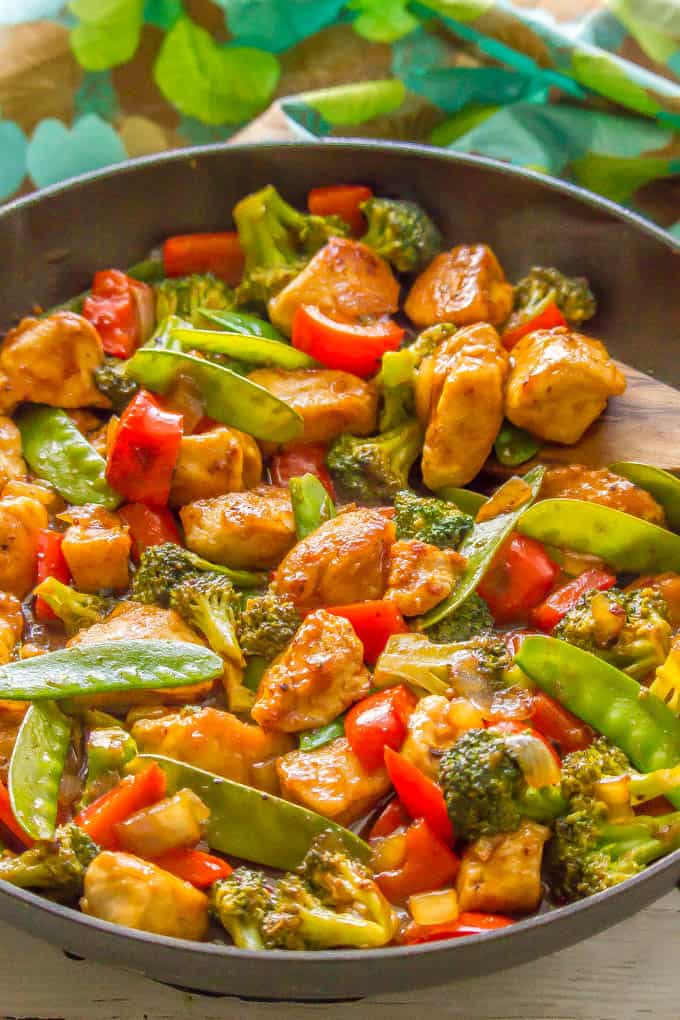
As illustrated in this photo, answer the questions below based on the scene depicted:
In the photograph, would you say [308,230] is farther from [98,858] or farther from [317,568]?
[98,858]

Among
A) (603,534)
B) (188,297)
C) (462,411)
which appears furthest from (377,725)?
(188,297)

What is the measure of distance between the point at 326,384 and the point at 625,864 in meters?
1.57

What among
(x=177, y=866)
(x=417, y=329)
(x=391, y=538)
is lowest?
(x=177, y=866)

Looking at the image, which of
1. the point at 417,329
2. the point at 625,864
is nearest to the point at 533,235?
the point at 417,329

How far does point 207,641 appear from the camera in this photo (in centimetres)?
272

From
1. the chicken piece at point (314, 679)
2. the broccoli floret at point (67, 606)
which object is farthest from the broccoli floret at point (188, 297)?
the chicken piece at point (314, 679)

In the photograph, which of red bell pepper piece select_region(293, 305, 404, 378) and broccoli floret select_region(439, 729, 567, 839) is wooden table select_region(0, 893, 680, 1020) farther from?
red bell pepper piece select_region(293, 305, 404, 378)

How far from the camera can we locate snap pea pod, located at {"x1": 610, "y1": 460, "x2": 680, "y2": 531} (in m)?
3.02

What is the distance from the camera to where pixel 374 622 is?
272 cm

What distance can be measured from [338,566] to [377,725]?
42cm

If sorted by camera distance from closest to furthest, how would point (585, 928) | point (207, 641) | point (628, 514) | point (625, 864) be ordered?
1. point (585, 928)
2. point (625, 864)
3. point (207, 641)
4. point (628, 514)

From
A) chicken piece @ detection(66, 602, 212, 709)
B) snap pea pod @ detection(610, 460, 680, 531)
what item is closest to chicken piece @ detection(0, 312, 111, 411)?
chicken piece @ detection(66, 602, 212, 709)

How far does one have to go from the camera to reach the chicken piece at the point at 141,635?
2609mm

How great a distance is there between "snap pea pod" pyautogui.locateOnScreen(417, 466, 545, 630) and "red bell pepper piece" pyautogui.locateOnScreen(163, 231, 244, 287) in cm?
129
